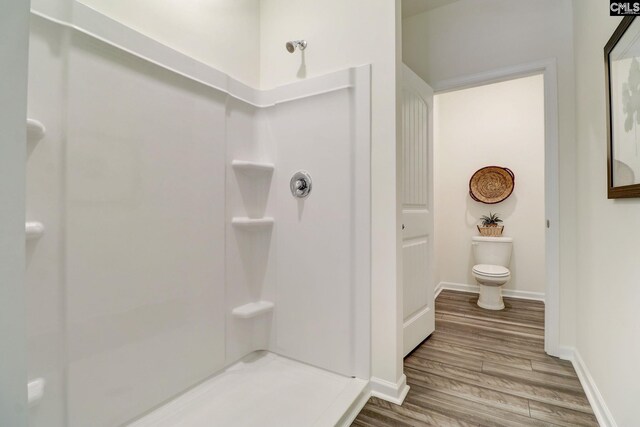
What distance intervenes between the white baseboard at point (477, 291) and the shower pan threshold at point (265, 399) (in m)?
2.35

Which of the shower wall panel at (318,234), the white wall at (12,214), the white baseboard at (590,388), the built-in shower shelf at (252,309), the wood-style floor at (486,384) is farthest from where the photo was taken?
the built-in shower shelf at (252,309)

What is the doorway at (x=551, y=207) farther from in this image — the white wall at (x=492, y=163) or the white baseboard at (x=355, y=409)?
the white wall at (x=492, y=163)

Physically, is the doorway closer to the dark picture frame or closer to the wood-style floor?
the wood-style floor

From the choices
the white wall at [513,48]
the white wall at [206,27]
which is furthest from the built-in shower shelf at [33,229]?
the white wall at [513,48]

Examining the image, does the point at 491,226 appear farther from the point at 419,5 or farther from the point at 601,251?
the point at 419,5

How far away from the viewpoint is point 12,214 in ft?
1.15

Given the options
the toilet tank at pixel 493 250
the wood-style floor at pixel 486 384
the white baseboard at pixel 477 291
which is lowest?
the wood-style floor at pixel 486 384

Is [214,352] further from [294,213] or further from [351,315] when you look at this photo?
[294,213]

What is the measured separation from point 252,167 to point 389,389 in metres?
1.55

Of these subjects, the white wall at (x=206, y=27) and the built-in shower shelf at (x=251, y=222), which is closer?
the white wall at (x=206, y=27)

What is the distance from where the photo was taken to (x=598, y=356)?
143 cm

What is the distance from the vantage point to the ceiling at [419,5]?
2330 mm

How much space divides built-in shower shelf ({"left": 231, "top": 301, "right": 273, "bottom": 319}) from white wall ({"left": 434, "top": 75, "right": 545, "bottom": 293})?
254 cm

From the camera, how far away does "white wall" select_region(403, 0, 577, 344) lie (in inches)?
75.8
